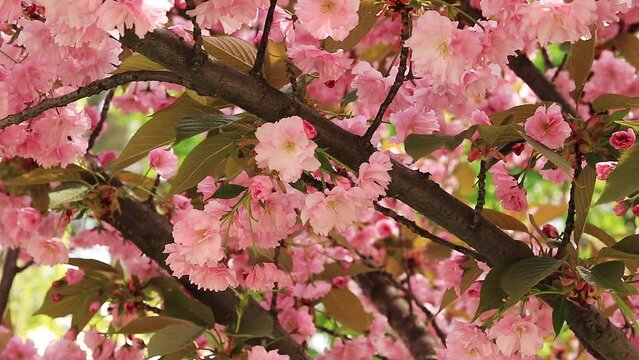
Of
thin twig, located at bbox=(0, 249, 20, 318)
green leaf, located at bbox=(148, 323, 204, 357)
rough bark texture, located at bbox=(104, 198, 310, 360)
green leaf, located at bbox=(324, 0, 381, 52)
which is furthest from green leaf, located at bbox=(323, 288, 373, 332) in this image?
green leaf, located at bbox=(324, 0, 381, 52)

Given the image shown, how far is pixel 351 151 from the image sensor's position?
123 cm

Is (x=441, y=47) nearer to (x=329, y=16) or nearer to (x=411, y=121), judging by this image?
(x=329, y=16)

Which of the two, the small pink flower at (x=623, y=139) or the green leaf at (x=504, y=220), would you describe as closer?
the small pink flower at (x=623, y=139)

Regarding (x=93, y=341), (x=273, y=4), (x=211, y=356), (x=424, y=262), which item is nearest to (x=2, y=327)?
(x=93, y=341)

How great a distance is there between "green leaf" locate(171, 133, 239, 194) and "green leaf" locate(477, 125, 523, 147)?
1.10 ft

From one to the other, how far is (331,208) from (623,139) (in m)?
0.43

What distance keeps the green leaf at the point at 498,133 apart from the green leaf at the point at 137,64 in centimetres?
46

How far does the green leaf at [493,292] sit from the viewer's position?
1.29 metres

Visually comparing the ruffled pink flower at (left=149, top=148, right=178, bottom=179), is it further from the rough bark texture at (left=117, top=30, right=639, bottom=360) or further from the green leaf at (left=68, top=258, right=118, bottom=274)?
the rough bark texture at (left=117, top=30, right=639, bottom=360)

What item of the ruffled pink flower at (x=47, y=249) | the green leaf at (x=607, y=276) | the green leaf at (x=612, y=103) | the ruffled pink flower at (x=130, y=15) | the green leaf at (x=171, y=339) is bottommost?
the green leaf at (x=171, y=339)

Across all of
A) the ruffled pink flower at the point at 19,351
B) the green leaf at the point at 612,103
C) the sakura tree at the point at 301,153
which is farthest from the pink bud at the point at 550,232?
the ruffled pink flower at the point at 19,351

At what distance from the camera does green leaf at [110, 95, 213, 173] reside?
1.30 meters

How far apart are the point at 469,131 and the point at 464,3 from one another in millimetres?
922

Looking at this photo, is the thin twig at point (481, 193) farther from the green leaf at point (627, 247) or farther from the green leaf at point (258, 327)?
the green leaf at point (258, 327)
